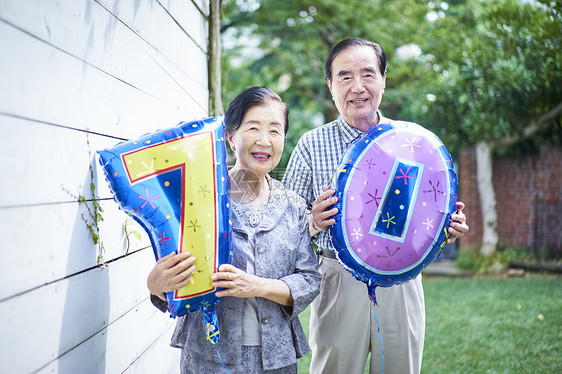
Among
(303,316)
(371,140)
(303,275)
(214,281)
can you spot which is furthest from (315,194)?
(303,316)

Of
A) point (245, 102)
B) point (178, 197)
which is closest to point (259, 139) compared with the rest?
point (245, 102)

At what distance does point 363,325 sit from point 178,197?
971 mm

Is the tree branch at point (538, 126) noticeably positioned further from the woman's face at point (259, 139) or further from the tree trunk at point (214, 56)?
the woman's face at point (259, 139)

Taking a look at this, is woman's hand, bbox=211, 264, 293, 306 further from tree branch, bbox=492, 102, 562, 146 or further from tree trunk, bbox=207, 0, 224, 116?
tree branch, bbox=492, 102, 562, 146

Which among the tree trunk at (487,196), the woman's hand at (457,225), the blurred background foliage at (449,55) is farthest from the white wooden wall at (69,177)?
the tree trunk at (487,196)

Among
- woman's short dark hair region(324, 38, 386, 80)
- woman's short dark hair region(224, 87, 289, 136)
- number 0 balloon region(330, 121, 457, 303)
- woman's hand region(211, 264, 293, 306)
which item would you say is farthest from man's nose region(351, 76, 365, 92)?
woman's hand region(211, 264, 293, 306)

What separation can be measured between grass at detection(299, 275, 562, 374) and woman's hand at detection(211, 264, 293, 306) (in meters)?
2.20

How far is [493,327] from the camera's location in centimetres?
418

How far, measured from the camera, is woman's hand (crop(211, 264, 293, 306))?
1.23m

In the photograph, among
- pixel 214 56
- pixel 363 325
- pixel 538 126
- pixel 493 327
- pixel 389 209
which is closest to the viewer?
pixel 389 209

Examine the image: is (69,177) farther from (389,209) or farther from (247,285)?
(389,209)

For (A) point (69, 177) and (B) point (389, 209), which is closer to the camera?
(A) point (69, 177)

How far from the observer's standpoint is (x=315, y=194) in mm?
1873

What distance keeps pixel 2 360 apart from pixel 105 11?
93cm
